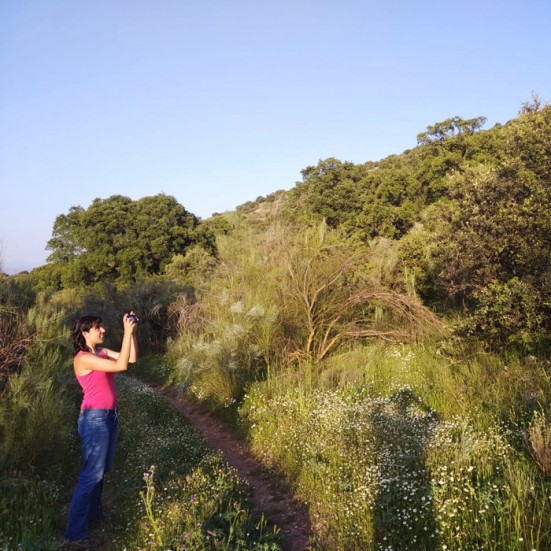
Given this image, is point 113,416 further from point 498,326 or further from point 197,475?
point 498,326

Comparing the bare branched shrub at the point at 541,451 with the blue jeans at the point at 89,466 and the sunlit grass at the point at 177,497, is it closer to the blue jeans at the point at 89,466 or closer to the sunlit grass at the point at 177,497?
the sunlit grass at the point at 177,497

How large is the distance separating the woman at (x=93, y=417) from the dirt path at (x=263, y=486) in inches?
72.0

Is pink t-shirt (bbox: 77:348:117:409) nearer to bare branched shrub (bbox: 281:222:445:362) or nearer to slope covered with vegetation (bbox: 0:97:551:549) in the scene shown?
slope covered with vegetation (bbox: 0:97:551:549)

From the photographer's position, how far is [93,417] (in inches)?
169

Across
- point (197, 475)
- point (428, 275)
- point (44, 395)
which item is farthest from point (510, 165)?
point (44, 395)

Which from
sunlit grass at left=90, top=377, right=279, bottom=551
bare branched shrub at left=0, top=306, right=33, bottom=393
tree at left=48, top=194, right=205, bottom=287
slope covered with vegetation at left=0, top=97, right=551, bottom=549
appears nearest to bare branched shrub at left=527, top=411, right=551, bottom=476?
slope covered with vegetation at left=0, top=97, right=551, bottom=549

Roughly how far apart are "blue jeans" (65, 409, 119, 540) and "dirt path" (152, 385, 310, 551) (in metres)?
1.82

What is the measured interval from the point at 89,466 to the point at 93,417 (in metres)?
0.47

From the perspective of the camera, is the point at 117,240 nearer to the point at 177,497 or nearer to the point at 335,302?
the point at 335,302

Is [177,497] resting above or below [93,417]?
below

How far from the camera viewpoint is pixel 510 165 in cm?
809

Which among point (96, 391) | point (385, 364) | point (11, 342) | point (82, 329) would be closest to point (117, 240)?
point (11, 342)

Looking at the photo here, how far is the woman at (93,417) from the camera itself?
418 cm

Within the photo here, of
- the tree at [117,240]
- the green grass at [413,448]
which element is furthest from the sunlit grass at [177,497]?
the tree at [117,240]
